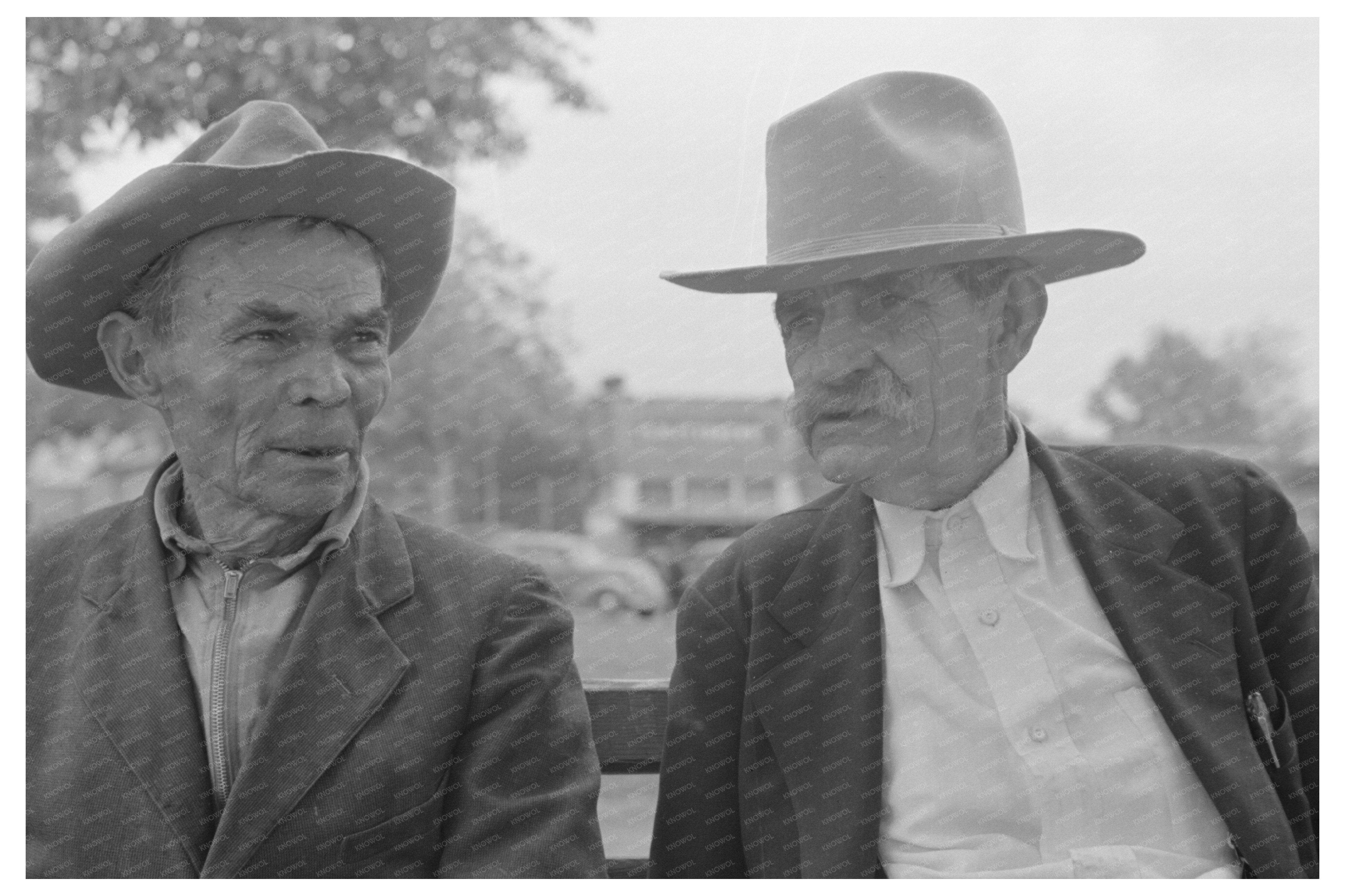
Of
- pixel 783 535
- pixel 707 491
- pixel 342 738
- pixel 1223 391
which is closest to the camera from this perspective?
pixel 342 738

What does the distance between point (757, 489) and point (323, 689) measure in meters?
42.3

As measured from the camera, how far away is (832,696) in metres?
2.72

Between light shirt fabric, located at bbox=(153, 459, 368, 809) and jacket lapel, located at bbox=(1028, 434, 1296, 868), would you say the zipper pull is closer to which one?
jacket lapel, located at bbox=(1028, 434, 1296, 868)

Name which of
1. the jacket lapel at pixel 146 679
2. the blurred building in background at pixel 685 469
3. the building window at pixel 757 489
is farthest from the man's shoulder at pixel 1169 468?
the building window at pixel 757 489

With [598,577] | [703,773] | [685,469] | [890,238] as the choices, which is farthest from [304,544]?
[685,469]

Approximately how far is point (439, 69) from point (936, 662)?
13.1 ft

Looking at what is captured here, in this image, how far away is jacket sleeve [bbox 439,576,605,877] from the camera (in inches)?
94.8

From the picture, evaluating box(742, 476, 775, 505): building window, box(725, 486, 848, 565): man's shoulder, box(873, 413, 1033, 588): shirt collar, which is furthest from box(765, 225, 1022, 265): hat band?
box(742, 476, 775, 505): building window

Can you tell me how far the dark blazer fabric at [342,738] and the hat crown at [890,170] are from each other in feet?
3.44

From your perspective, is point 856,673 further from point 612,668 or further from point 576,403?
point 576,403

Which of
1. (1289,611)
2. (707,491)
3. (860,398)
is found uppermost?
(860,398)

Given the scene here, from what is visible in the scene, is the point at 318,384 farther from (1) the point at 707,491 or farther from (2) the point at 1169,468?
(1) the point at 707,491

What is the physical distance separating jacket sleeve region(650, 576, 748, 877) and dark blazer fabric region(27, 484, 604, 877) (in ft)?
1.07

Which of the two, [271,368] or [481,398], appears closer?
[271,368]
